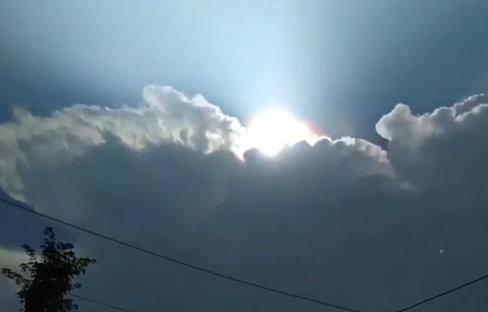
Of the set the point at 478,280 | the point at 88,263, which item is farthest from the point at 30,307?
the point at 478,280

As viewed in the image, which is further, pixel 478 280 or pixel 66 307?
pixel 66 307

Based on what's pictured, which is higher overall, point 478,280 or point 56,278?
point 56,278

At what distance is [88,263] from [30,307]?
113 inches

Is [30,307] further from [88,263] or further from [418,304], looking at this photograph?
[418,304]

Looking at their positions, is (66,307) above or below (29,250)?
below

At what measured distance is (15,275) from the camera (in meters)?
22.5

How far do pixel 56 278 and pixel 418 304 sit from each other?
14.5 m

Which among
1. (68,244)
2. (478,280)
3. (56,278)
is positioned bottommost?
(478,280)

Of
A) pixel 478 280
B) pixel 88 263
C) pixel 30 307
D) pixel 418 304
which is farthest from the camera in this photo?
pixel 88 263

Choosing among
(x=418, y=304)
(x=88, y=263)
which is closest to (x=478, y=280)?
(x=418, y=304)

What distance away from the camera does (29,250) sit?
23297 mm

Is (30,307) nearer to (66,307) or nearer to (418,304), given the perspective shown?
(66,307)

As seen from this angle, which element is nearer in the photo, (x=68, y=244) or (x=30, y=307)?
(x=30, y=307)

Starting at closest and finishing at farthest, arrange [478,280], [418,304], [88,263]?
[478,280], [418,304], [88,263]
